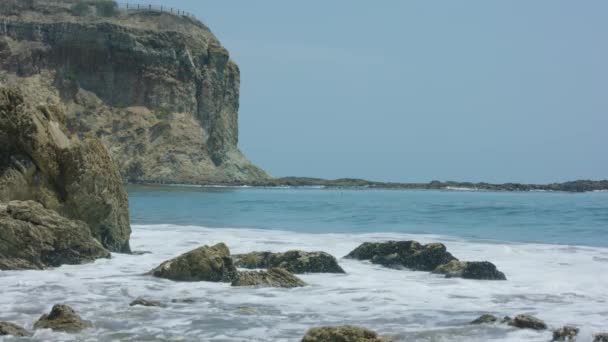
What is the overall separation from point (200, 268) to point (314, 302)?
253 cm

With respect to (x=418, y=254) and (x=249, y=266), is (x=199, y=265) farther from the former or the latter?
(x=418, y=254)

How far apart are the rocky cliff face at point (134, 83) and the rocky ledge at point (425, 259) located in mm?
59280

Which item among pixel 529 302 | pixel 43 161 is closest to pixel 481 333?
pixel 529 302

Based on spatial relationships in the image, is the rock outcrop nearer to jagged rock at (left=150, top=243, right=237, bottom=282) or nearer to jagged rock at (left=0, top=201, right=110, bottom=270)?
jagged rock at (left=0, top=201, right=110, bottom=270)

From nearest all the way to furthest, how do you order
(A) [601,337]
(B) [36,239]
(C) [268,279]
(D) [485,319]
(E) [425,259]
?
(A) [601,337]
(D) [485,319]
(C) [268,279]
(B) [36,239]
(E) [425,259]

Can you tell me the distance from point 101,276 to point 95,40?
71.6 metres

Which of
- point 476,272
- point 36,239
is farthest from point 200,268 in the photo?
point 476,272

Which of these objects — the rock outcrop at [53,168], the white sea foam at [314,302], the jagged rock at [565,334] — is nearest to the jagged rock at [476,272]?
the white sea foam at [314,302]

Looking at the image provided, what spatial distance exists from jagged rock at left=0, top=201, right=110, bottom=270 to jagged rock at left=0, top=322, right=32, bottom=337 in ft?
14.8

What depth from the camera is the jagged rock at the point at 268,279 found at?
11.2 m

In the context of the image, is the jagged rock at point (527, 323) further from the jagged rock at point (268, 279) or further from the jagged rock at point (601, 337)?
the jagged rock at point (268, 279)

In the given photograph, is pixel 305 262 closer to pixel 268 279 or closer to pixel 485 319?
pixel 268 279

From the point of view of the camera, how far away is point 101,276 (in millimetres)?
11914

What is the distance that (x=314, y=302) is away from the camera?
10.0 m
